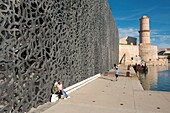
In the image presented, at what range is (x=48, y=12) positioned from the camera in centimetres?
634

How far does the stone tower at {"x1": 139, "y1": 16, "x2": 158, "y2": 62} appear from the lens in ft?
195

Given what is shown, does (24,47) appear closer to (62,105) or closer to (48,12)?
(48,12)

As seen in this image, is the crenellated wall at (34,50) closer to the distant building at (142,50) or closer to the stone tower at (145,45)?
the distant building at (142,50)

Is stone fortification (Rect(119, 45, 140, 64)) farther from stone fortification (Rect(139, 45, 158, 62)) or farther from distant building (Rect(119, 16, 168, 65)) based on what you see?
stone fortification (Rect(139, 45, 158, 62))

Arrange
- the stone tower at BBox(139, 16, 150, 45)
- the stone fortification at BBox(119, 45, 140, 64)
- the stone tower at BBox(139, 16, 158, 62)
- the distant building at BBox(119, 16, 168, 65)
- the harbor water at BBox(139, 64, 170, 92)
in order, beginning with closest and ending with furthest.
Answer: the harbor water at BBox(139, 64, 170, 92)
the stone fortification at BBox(119, 45, 140, 64)
the distant building at BBox(119, 16, 168, 65)
the stone tower at BBox(139, 16, 158, 62)
the stone tower at BBox(139, 16, 150, 45)

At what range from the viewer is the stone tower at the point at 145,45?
195ft

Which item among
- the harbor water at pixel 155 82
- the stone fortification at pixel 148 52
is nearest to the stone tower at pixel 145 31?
the stone fortification at pixel 148 52

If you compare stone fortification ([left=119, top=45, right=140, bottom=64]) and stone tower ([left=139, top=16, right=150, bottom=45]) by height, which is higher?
stone tower ([left=139, top=16, right=150, bottom=45])

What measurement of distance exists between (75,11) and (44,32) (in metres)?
3.73

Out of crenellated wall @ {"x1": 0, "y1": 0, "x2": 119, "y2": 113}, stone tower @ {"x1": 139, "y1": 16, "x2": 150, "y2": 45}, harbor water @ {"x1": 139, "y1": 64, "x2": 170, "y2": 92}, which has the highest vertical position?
stone tower @ {"x1": 139, "y1": 16, "x2": 150, "y2": 45}

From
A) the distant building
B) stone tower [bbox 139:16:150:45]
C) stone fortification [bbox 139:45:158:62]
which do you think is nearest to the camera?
the distant building

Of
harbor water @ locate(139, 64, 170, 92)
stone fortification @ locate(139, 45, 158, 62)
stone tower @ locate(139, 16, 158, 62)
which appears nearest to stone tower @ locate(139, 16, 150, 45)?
stone tower @ locate(139, 16, 158, 62)

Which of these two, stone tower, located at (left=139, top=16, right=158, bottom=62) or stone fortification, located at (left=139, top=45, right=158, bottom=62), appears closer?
stone fortification, located at (left=139, top=45, right=158, bottom=62)

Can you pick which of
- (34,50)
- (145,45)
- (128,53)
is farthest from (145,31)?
(34,50)
